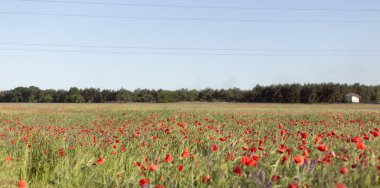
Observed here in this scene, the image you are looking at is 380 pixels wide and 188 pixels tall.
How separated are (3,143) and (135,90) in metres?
71.5

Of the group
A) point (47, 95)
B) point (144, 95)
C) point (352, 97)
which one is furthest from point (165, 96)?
point (352, 97)

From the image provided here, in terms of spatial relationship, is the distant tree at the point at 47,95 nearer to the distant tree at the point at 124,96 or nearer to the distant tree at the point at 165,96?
the distant tree at the point at 124,96

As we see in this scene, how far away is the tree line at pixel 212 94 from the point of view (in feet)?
234

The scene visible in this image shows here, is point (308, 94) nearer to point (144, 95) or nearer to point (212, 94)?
point (212, 94)

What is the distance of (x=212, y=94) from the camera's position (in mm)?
77188

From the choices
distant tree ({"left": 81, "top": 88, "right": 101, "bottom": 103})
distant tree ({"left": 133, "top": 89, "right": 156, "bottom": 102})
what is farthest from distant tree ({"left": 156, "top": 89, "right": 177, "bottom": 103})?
distant tree ({"left": 81, "top": 88, "right": 101, "bottom": 103})

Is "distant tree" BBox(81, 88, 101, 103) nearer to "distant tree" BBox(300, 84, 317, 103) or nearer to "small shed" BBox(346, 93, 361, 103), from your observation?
"distant tree" BBox(300, 84, 317, 103)

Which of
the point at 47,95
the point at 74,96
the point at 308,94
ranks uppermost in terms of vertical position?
the point at 308,94

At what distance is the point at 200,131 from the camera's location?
965 cm

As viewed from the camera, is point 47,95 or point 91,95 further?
point 47,95

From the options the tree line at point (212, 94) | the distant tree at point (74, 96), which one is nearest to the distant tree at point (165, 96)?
the tree line at point (212, 94)

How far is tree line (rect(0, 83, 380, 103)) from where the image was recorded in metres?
71.2

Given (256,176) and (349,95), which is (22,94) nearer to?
(349,95)

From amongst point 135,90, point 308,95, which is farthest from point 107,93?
point 308,95
